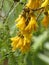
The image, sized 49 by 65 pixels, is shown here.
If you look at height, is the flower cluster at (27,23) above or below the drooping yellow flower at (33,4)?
below

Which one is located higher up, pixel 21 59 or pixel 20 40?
pixel 20 40

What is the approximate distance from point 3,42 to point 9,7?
25 centimetres

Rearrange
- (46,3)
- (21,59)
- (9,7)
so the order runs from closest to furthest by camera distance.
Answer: (46,3)
(21,59)
(9,7)

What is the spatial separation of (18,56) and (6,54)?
5cm

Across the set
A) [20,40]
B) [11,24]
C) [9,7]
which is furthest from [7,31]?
[20,40]

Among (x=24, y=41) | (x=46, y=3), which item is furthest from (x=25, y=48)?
(x=46, y=3)

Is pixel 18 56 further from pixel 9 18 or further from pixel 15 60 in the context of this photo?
pixel 9 18

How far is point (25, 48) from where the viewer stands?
0.52m

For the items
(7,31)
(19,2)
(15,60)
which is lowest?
(15,60)

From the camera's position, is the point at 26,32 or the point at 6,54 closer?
the point at 26,32

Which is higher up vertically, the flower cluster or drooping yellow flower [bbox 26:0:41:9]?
drooping yellow flower [bbox 26:0:41:9]

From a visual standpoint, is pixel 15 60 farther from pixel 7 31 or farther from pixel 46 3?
pixel 46 3

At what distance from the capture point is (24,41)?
0.51 m

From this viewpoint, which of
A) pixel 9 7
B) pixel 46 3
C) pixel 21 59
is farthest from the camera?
pixel 9 7
